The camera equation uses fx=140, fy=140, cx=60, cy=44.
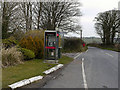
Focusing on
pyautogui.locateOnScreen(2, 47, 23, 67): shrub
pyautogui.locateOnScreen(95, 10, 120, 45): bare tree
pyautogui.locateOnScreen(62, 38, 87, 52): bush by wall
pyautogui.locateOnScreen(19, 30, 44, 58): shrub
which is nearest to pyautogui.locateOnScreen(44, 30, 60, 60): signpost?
pyautogui.locateOnScreen(19, 30, 44, 58): shrub

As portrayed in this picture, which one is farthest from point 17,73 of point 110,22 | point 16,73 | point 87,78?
point 110,22

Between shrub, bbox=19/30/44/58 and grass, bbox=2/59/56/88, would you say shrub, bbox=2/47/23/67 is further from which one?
shrub, bbox=19/30/44/58

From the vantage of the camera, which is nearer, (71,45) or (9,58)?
(9,58)

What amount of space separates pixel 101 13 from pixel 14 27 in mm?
36585

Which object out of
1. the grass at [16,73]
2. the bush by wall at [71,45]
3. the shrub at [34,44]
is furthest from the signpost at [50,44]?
the bush by wall at [71,45]

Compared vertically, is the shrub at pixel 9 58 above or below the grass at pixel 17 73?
above

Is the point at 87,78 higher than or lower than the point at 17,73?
lower

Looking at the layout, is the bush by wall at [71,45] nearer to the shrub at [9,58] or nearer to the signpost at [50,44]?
the signpost at [50,44]

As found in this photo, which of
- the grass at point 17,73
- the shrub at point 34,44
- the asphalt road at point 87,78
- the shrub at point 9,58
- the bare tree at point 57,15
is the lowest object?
the asphalt road at point 87,78

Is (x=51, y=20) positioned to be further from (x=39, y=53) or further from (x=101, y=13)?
(x=101, y=13)

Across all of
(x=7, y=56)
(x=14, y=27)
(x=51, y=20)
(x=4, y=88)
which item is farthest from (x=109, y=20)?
(x=4, y=88)

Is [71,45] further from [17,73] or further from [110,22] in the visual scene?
[110,22]

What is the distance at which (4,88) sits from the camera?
4672 mm

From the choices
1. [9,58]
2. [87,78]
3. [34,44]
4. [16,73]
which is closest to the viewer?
[87,78]
